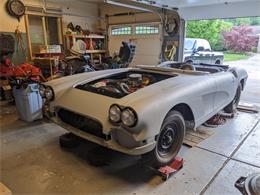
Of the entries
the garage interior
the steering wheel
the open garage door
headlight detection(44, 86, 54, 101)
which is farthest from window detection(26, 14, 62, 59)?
the steering wheel

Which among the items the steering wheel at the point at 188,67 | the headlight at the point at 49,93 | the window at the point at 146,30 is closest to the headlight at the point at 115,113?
the headlight at the point at 49,93

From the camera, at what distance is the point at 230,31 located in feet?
51.9

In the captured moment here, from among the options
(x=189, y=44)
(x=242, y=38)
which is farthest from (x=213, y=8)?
(x=242, y=38)

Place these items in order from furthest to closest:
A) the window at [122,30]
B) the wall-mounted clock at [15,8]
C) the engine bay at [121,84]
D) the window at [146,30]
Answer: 1. the window at [122,30]
2. the window at [146,30]
3. the wall-mounted clock at [15,8]
4. the engine bay at [121,84]

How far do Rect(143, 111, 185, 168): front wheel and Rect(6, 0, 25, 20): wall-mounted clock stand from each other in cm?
528

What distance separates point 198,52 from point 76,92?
6.40m

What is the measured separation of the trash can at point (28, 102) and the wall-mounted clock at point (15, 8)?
314cm

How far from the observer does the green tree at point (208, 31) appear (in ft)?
50.8

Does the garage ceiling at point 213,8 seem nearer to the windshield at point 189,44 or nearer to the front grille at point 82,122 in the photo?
the windshield at point 189,44

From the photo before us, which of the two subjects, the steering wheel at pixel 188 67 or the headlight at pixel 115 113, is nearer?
the headlight at pixel 115 113

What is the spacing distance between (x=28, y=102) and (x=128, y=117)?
84.3 inches

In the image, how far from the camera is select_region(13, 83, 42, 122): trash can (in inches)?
120

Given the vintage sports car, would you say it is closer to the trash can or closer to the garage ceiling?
the trash can

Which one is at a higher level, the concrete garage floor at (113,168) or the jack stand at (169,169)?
the jack stand at (169,169)
